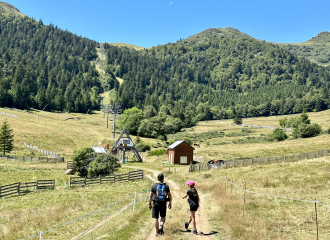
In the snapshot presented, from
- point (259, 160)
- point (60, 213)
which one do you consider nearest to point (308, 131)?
point (259, 160)

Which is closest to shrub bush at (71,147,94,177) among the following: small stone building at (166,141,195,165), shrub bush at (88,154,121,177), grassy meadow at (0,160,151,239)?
shrub bush at (88,154,121,177)

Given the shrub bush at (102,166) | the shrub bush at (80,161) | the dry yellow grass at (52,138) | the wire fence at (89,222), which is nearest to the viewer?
the wire fence at (89,222)

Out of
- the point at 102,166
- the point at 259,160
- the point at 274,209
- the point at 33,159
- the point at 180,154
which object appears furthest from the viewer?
the point at 33,159

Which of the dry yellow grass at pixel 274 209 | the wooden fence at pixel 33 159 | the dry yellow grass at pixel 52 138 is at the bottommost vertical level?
the wooden fence at pixel 33 159

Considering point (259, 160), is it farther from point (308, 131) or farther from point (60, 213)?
point (308, 131)

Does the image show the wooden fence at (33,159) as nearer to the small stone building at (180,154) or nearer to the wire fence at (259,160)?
the small stone building at (180,154)

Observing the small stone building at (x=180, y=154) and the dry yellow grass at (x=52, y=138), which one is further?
the dry yellow grass at (x=52, y=138)

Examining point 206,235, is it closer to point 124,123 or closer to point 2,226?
point 2,226

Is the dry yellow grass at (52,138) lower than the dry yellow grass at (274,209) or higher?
higher

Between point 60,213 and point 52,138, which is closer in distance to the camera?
point 60,213

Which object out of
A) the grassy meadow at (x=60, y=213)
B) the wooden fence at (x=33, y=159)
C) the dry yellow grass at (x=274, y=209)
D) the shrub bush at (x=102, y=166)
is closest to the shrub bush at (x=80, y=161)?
the shrub bush at (x=102, y=166)

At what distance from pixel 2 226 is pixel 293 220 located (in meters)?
16.1

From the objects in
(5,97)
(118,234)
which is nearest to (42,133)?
(5,97)

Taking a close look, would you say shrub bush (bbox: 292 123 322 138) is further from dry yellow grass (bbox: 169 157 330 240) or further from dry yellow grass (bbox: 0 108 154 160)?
dry yellow grass (bbox: 169 157 330 240)
